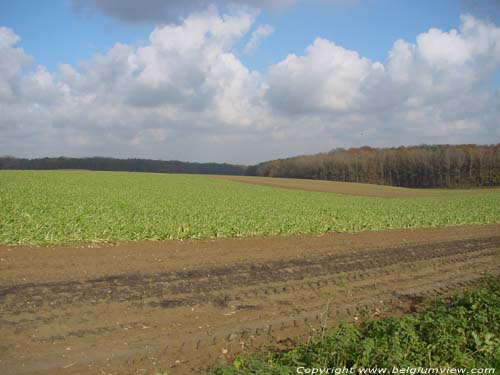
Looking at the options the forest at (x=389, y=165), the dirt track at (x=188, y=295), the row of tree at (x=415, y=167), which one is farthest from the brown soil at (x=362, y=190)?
the dirt track at (x=188, y=295)

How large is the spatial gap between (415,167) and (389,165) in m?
7.23

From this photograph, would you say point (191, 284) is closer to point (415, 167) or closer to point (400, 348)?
point (400, 348)

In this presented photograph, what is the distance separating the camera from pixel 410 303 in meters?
8.05

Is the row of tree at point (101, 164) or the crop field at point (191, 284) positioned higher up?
the row of tree at point (101, 164)

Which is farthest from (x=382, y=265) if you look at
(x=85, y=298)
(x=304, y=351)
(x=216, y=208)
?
(x=216, y=208)

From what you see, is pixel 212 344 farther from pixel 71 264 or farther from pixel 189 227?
pixel 189 227

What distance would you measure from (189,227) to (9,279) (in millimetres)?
7915

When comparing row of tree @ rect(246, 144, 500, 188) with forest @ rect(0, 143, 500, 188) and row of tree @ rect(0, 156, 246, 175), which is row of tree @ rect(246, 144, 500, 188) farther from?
row of tree @ rect(0, 156, 246, 175)

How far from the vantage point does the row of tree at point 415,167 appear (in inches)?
3467

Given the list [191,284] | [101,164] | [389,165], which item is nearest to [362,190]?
[389,165]

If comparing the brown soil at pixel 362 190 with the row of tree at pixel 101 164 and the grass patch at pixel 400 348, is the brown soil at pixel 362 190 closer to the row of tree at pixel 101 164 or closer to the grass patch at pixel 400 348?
the grass patch at pixel 400 348

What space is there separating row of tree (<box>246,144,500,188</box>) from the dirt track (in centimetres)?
8545

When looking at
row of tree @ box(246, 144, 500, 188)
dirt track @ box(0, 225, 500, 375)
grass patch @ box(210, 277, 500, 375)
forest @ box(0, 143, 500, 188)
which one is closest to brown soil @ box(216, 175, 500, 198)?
row of tree @ box(246, 144, 500, 188)

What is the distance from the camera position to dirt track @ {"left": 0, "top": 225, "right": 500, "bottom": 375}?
17.8 ft
